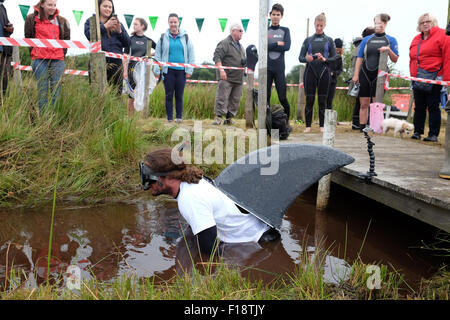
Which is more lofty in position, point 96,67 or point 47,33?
point 47,33

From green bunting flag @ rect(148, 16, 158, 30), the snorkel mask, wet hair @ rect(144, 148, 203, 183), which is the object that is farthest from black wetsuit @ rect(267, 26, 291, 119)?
the snorkel mask

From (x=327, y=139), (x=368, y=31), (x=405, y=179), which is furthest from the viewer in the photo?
(x=368, y=31)

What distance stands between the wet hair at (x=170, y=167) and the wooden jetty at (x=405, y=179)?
6.36 ft

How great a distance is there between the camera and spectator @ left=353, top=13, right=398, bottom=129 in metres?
7.75

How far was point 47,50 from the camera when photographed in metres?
6.07

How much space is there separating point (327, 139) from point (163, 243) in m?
2.34

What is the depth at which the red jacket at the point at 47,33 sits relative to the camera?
606 centimetres

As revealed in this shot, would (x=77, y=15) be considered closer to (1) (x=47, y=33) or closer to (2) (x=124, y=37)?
(2) (x=124, y=37)

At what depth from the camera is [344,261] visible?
381 centimetres

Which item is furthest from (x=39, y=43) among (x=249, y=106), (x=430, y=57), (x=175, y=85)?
(x=430, y=57)

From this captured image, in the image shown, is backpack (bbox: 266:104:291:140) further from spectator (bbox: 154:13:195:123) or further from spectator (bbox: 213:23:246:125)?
spectator (bbox: 154:13:195:123)

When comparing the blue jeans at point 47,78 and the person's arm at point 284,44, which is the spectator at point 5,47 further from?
the person's arm at point 284,44
